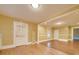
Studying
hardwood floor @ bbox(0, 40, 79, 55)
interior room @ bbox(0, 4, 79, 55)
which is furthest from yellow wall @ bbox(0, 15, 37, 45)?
hardwood floor @ bbox(0, 40, 79, 55)

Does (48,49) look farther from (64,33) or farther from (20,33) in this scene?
(20,33)

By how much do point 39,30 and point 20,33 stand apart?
0.24 meters

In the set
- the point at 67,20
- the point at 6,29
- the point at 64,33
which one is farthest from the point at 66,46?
the point at 6,29

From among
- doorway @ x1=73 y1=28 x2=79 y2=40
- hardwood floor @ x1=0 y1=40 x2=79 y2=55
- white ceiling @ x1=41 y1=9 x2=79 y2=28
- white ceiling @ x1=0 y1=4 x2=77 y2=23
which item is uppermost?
white ceiling @ x1=0 y1=4 x2=77 y2=23

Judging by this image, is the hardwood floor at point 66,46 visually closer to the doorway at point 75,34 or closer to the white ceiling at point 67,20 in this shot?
the doorway at point 75,34

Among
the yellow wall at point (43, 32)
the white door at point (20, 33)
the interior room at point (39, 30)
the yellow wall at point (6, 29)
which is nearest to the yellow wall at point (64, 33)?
the interior room at point (39, 30)

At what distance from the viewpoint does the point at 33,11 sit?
99 centimetres

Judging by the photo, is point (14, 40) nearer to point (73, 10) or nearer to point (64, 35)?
point (64, 35)

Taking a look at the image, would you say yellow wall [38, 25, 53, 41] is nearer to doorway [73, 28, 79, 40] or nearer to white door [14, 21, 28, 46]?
white door [14, 21, 28, 46]

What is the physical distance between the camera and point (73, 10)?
0.91m

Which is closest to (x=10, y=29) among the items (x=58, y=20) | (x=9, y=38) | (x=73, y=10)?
(x=9, y=38)

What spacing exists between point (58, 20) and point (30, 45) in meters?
0.45

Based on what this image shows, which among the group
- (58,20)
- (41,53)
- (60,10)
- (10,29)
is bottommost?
(41,53)

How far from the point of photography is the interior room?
36.9 inches
